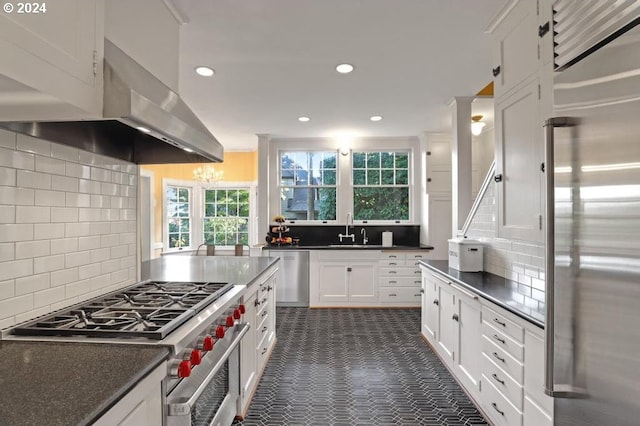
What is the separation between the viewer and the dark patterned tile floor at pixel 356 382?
2.38 m

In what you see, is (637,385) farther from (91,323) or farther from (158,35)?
(158,35)

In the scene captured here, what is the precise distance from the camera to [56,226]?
1514 millimetres

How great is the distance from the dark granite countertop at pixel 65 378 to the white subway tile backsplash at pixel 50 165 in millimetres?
657

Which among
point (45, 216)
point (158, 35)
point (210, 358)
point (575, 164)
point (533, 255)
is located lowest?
point (210, 358)

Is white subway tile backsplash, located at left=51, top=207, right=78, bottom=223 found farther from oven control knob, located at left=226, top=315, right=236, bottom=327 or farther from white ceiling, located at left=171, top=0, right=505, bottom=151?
white ceiling, located at left=171, top=0, right=505, bottom=151

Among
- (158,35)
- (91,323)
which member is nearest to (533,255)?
(91,323)

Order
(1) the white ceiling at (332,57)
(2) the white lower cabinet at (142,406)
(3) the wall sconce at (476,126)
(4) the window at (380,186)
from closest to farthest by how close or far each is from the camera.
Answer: (2) the white lower cabinet at (142,406)
(1) the white ceiling at (332,57)
(3) the wall sconce at (476,126)
(4) the window at (380,186)

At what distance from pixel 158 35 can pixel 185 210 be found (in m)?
5.11

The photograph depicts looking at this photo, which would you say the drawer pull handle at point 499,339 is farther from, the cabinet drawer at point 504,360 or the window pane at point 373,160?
the window pane at point 373,160

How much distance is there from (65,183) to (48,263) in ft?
1.14

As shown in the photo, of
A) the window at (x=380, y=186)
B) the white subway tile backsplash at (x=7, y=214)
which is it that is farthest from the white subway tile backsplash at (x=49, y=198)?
the window at (x=380, y=186)

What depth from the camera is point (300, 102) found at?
159 inches

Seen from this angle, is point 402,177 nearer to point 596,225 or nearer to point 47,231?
point 596,225

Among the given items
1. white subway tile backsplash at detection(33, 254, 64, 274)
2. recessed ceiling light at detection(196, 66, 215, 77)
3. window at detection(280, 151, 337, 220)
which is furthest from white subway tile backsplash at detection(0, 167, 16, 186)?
window at detection(280, 151, 337, 220)
